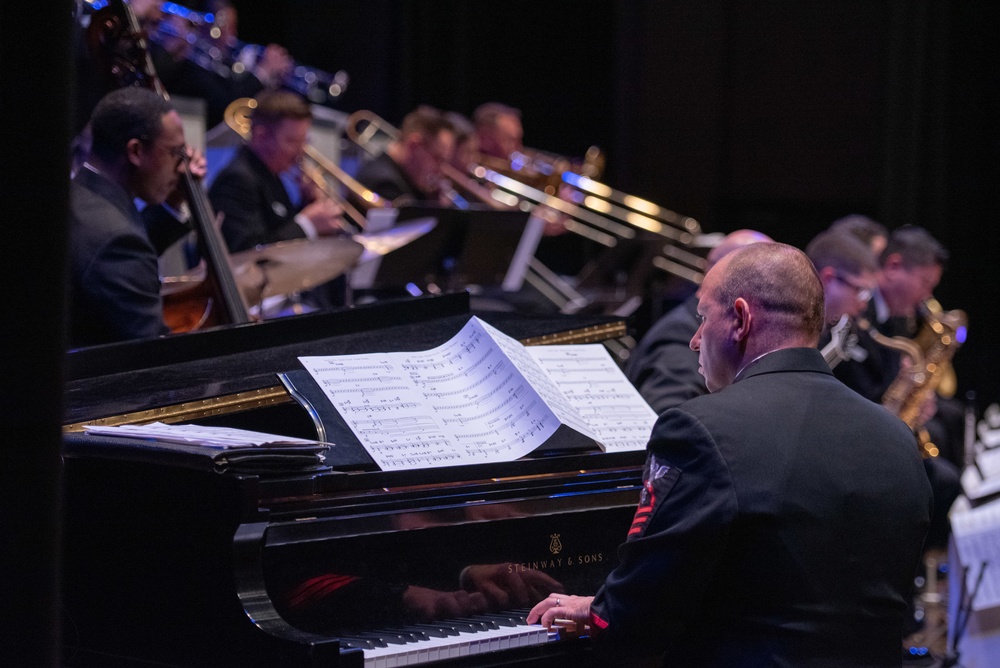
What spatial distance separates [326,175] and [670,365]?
355 centimetres

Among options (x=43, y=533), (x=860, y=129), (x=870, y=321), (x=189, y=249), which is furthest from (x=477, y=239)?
(x=43, y=533)

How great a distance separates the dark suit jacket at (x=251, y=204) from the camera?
5.25 meters

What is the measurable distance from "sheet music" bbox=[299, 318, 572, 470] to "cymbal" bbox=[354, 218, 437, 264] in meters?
2.85

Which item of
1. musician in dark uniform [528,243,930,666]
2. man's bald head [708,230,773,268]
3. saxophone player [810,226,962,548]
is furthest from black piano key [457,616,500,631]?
saxophone player [810,226,962,548]

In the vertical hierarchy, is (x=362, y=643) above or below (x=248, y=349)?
below

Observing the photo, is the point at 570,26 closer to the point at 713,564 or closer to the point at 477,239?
the point at 477,239

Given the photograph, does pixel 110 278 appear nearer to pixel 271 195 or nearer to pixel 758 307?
pixel 758 307

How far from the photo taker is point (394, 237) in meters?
5.40

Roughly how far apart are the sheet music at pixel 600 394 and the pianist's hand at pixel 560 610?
469mm

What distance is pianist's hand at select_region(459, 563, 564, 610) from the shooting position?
2.22 meters

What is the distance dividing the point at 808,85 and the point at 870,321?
390 centimetres

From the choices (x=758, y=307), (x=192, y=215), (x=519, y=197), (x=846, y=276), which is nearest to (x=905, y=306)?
(x=846, y=276)

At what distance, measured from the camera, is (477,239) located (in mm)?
5906

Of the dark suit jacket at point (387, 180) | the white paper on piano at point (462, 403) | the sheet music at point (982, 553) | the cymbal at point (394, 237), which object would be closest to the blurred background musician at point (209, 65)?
the dark suit jacket at point (387, 180)
